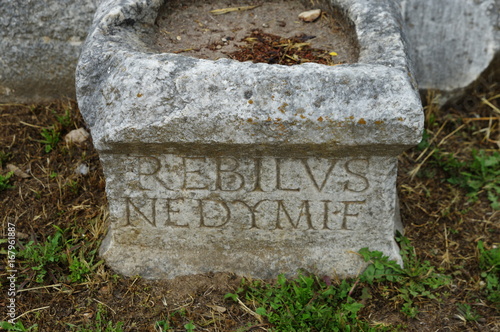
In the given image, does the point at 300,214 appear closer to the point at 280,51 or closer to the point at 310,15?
the point at 280,51

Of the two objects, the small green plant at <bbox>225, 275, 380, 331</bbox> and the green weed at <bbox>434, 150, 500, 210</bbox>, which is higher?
the small green plant at <bbox>225, 275, 380, 331</bbox>

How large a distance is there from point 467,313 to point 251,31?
5.09ft

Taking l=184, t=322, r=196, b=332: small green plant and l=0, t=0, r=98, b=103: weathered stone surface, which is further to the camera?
l=0, t=0, r=98, b=103: weathered stone surface

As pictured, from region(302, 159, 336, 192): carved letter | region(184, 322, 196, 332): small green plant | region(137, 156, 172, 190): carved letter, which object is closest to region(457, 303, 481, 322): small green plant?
region(302, 159, 336, 192): carved letter

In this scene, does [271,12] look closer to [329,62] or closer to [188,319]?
[329,62]

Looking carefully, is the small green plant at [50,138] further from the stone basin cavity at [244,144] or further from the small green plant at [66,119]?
the stone basin cavity at [244,144]

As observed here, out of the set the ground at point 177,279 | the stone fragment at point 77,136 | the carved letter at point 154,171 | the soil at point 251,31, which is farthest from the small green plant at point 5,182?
the soil at point 251,31

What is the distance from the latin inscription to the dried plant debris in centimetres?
45

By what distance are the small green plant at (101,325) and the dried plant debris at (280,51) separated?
117cm

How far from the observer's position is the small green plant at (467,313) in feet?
7.71

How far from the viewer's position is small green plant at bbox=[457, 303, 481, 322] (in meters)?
2.35

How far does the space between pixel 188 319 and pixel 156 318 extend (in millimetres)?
132

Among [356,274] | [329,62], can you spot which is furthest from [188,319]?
[329,62]

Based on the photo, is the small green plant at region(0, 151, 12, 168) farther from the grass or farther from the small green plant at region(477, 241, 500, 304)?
the small green plant at region(477, 241, 500, 304)
